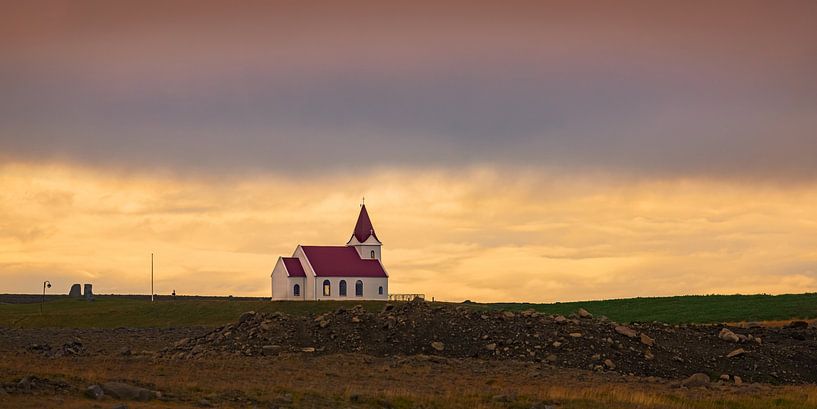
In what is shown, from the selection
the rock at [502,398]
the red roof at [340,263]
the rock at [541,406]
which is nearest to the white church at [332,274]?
the red roof at [340,263]

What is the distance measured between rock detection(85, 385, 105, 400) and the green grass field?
5291cm

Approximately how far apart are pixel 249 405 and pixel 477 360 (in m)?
18.9

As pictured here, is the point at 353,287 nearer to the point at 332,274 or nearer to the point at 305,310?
the point at 332,274

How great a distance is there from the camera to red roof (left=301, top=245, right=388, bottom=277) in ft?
355

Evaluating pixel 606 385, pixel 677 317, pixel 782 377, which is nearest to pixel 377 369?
pixel 606 385

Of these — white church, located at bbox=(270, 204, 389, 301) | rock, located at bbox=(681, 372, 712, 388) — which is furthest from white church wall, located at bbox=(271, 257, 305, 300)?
rock, located at bbox=(681, 372, 712, 388)

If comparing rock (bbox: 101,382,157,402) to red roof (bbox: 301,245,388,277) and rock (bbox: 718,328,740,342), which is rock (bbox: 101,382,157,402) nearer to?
rock (bbox: 718,328,740,342)

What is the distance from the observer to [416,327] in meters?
51.8

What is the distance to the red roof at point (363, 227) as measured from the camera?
114m

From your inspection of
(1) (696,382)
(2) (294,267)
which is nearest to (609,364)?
(1) (696,382)

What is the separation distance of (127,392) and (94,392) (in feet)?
3.24

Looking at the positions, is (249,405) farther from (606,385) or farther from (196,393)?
(606,385)

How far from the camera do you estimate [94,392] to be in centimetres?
2866

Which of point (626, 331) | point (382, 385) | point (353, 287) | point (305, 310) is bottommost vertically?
point (382, 385)
